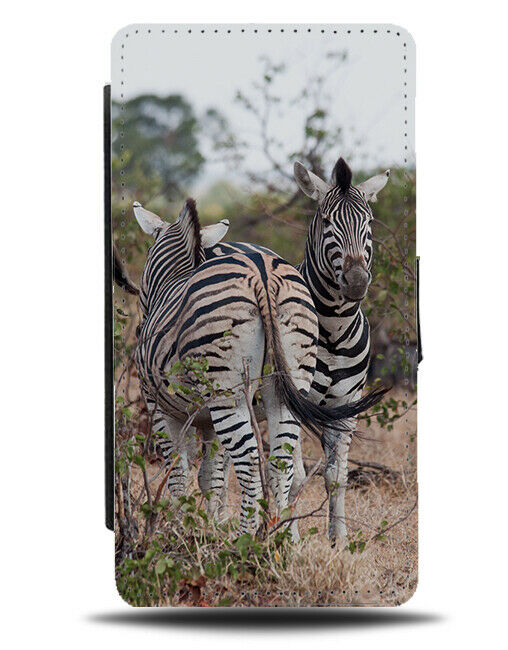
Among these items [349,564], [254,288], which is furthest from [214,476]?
[254,288]

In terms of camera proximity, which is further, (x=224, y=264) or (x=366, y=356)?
(x=366, y=356)

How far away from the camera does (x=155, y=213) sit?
249 inches

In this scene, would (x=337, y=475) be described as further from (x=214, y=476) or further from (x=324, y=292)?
(x=324, y=292)

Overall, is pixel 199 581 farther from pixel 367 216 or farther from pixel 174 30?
pixel 174 30

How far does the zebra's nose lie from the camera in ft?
20.4

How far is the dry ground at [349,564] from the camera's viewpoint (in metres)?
6.06

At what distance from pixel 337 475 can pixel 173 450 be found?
35.2 inches

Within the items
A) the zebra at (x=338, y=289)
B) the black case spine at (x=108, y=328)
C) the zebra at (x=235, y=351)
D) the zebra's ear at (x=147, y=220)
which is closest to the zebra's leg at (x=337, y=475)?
the zebra at (x=338, y=289)

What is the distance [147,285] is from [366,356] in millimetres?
1255

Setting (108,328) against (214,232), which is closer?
(214,232)

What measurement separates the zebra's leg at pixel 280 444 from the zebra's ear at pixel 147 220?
1.10 metres

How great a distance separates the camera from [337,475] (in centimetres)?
643

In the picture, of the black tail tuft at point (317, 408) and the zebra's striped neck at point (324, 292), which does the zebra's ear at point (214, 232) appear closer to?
the zebra's striped neck at point (324, 292)

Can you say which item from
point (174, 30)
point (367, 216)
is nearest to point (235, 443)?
point (367, 216)
